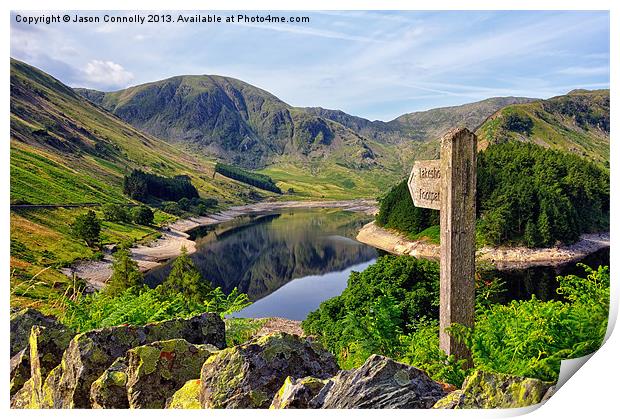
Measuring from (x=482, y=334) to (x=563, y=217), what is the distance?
5501 centimetres

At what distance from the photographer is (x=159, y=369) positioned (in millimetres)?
4148

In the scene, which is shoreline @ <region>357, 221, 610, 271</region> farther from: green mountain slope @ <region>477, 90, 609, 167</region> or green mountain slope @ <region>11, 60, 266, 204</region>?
green mountain slope @ <region>477, 90, 609, 167</region>

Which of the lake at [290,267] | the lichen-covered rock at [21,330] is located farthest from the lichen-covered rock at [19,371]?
the lake at [290,267]

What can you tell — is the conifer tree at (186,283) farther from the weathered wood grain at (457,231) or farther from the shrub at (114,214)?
the shrub at (114,214)

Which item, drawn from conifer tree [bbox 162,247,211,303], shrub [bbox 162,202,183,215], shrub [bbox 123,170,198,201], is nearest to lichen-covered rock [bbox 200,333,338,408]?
conifer tree [bbox 162,247,211,303]

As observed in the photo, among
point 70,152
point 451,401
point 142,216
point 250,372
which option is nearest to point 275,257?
point 142,216

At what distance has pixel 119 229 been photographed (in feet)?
136

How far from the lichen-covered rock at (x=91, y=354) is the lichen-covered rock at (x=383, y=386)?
1.92 metres

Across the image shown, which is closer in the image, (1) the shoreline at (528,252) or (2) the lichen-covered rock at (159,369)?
(2) the lichen-covered rock at (159,369)

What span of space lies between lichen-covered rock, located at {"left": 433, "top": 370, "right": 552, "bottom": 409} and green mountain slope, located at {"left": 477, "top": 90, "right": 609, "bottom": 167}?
379 feet

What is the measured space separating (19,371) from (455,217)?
189 inches

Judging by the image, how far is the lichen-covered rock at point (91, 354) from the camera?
14.0 feet
